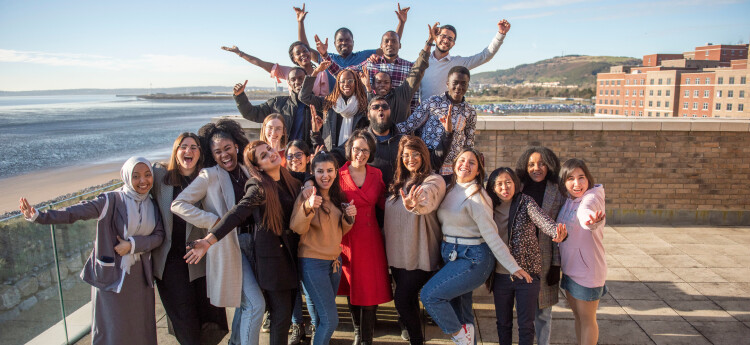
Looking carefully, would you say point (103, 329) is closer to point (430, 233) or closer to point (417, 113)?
point (430, 233)

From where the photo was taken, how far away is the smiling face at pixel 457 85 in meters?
4.47

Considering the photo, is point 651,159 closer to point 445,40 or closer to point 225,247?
point 445,40

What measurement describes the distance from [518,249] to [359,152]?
56.3 inches

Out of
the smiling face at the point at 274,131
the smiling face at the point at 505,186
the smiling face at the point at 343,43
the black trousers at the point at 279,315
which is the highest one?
the smiling face at the point at 343,43

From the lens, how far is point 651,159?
858 centimetres

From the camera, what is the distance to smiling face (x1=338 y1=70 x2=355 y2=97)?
15.8ft

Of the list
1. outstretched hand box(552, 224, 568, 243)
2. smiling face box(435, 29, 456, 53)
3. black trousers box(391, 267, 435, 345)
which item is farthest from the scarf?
outstretched hand box(552, 224, 568, 243)

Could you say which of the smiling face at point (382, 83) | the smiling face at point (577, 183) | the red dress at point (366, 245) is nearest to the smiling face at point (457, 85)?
the smiling face at point (382, 83)

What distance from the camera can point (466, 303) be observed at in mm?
4117

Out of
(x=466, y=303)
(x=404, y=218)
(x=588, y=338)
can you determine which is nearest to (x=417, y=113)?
(x=404, y=218)

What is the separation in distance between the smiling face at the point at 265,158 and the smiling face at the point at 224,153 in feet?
0.85

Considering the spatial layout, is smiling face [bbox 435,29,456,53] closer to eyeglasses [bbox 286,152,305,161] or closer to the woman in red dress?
the woman in red dress

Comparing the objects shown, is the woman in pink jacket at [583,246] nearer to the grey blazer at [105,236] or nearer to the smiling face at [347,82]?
the smiling face at [347,82]

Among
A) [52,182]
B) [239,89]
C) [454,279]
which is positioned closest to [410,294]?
[454,279]
